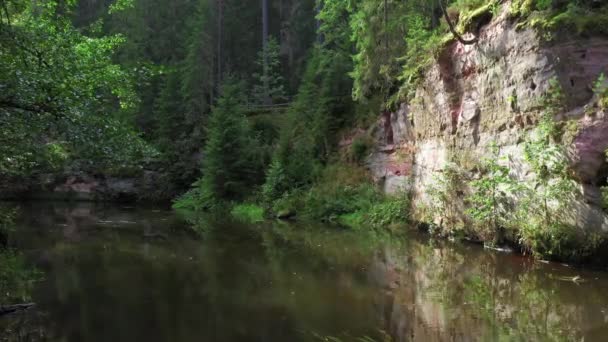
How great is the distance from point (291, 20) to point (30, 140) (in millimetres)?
36707

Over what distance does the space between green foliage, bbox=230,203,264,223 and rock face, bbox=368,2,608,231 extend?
6.15 metres

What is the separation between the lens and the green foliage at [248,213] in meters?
21.7

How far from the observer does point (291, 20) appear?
138ft

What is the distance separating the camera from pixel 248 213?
2367 centimetres

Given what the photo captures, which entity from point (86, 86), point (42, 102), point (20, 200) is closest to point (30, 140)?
point (42, 102)

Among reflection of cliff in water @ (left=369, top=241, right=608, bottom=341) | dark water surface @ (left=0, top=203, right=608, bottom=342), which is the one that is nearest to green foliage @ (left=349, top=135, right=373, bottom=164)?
dark water surface @ (left=0, top=203, right=608, bottom=342)

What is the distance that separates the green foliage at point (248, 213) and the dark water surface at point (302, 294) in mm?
7738

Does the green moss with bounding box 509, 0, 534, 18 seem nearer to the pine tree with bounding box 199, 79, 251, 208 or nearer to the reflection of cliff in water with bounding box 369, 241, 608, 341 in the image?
the reflection of cliff in water with bounding box 369, 241, 608, 341

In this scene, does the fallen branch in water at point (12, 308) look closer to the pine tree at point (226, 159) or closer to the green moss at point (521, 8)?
the green moss at point (521, 8)

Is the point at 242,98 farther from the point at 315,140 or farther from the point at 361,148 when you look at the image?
the point at 361,148

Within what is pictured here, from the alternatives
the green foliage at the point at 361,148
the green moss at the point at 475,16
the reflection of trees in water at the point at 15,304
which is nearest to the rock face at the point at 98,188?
the green foliage at the point at 361,148

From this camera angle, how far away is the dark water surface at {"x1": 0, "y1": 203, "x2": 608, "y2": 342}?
6.12m

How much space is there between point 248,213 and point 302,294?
1596 cm

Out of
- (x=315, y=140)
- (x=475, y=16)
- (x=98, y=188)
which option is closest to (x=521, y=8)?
(x=475, y=16)
